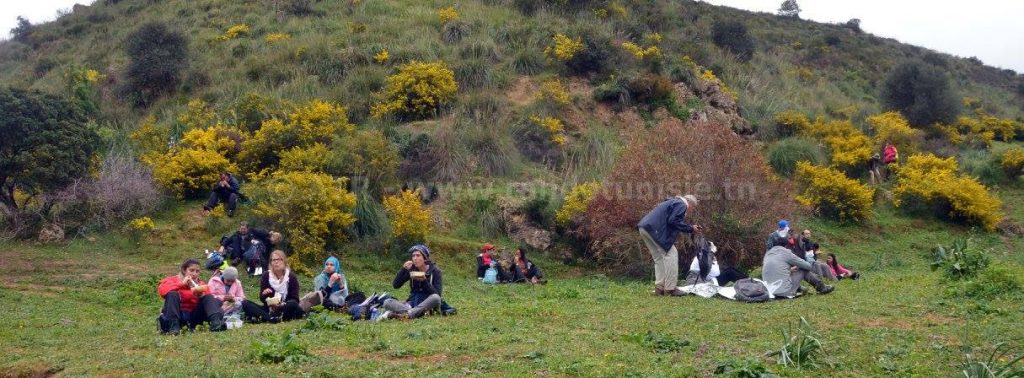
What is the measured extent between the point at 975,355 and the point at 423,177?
47.6 feet

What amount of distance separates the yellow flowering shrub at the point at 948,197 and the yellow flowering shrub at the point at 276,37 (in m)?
20.5

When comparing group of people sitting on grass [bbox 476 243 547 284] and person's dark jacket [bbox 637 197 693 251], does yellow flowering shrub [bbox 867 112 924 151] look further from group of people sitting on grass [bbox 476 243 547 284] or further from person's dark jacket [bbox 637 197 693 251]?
person's dark jacket [bbox 637 197 693 251]

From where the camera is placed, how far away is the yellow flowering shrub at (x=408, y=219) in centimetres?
1573

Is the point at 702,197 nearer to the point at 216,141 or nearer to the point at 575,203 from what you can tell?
the point at 575,203

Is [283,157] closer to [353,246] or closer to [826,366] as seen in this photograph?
[353,246]

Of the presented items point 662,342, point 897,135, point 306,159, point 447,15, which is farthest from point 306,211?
point 897,135

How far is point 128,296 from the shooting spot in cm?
1241

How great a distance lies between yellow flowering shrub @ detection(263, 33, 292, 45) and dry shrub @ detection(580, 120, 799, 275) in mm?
17331

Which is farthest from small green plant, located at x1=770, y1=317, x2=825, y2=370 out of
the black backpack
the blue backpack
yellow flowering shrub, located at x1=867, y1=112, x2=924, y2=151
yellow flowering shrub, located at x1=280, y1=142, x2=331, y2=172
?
yellow flowering shrub, located at x1=867, y1=112, x2=924, y2=151

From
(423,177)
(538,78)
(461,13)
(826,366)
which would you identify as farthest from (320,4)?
(826,366)

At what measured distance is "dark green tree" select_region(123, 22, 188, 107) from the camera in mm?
26250

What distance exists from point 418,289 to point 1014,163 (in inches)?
890

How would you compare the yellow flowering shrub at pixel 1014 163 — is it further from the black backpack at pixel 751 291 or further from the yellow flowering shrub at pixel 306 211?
the yellow flowering shrub at pixel 306 211

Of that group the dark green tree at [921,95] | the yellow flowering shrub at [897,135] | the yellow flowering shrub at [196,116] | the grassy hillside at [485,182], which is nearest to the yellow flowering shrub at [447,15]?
the grassy hillside at [485,182]
